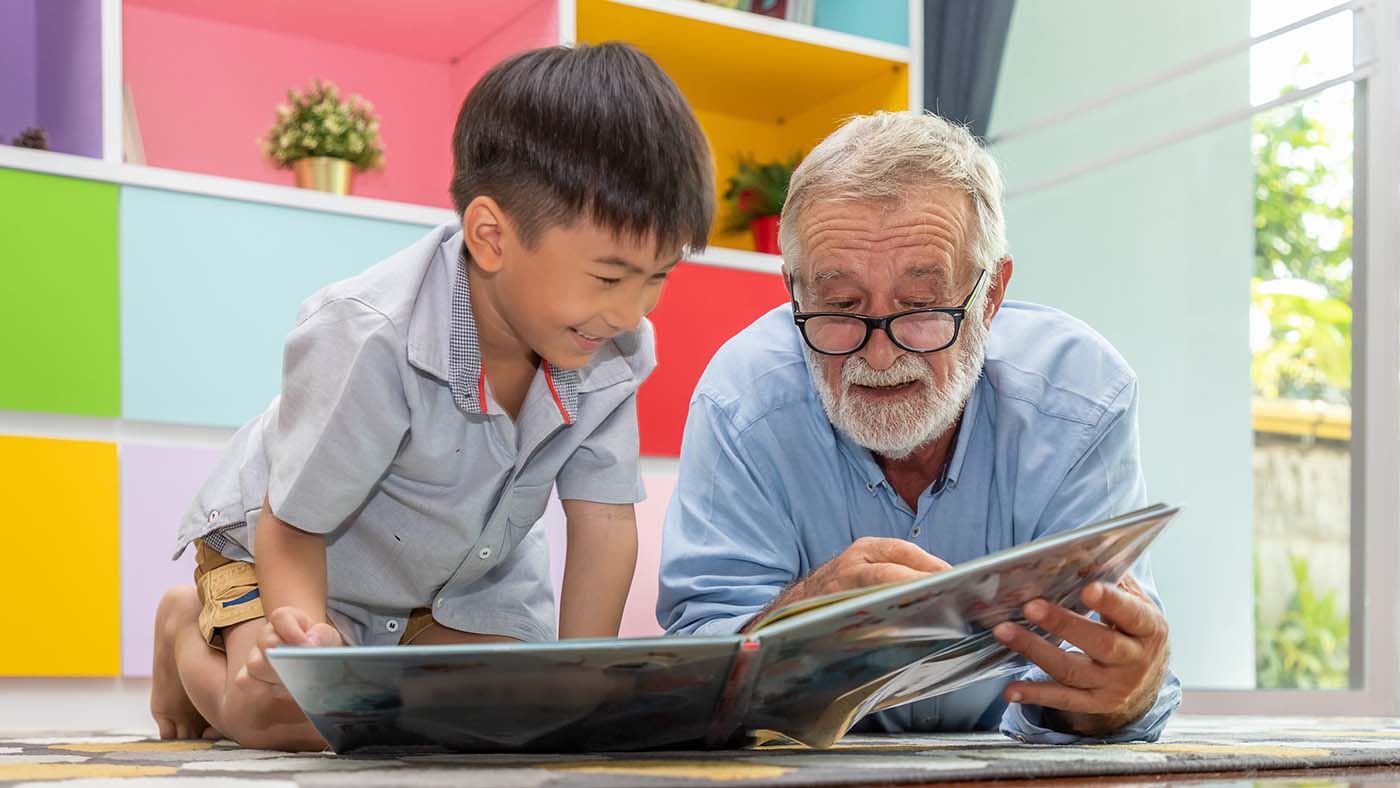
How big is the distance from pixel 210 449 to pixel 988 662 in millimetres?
1724

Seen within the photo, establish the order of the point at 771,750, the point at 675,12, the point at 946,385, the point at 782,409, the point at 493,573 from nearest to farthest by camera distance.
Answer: the point at 771,750
the point at 946,385
the point at 782,409
the point at 493,573
the point at 675,12

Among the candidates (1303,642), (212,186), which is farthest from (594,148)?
(1303,642)

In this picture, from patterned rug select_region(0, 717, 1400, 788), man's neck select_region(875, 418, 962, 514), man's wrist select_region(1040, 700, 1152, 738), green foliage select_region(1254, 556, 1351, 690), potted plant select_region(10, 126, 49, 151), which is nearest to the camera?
patterned rug select_region(0, 717, 1400, 788)

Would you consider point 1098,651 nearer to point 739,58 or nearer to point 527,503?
point 527,503

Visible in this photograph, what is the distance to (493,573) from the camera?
1.63 metres

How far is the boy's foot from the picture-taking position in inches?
59.5

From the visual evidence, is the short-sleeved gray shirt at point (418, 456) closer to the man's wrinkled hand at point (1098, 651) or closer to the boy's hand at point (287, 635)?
the boy's hand at point (287, 635)

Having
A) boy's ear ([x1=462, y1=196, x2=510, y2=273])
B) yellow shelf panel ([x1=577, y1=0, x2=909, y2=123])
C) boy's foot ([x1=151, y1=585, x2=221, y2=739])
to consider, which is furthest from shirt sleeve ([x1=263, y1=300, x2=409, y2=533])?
yellow shelf panel ([x1=577, y1=0, x2=909, y2=123])

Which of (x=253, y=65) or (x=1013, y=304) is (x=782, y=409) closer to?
(x=1013, y=304)

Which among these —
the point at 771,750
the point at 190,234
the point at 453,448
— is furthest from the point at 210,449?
the point at 771,750

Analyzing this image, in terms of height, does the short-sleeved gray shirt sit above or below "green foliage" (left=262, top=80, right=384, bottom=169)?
below

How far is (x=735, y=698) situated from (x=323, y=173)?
200 cm

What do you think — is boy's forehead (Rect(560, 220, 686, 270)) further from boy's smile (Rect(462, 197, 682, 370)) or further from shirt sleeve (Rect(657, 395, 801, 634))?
shirt sleeve (Rect(657, 395, 801, 634))

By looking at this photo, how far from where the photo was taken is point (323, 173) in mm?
2592
